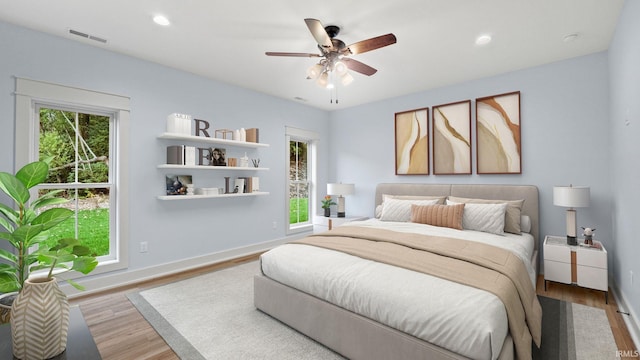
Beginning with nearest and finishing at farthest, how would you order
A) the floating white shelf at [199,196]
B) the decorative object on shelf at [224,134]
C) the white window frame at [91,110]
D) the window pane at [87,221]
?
the white window frame at [91,110]
the window pane at [87,221]
the floating white shelf at [199,196]
the decorative object on shelf at [224,134]

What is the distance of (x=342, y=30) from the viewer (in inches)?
109

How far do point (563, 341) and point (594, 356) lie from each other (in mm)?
183

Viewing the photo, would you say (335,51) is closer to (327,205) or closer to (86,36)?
(86,36)

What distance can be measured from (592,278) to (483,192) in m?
1.46

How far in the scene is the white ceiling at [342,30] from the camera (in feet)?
7.88

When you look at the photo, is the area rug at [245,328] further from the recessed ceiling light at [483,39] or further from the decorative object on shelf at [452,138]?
the recessed ceiling light at [483,39]

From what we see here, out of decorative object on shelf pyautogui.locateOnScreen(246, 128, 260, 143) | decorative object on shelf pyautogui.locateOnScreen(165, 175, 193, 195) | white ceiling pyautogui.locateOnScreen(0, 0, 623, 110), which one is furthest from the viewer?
decorative object on shelf pyautogui.locateOnScreen(246, 128, 260, 143)

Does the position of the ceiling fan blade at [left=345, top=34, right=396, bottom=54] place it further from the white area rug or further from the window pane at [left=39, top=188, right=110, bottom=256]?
the window pane at [left=39, top=188, right=110, bottom=256]

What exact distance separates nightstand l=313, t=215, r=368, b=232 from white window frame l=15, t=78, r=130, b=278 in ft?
10.0

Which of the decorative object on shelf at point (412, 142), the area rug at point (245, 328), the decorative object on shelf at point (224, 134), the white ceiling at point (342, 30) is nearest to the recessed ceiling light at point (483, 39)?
the white ceiling at point (342, 30)

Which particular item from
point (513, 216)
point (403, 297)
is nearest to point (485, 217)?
point (513, 216)

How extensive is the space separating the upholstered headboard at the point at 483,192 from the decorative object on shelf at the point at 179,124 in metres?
3.16

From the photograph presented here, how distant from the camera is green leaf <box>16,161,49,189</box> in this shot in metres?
2.25

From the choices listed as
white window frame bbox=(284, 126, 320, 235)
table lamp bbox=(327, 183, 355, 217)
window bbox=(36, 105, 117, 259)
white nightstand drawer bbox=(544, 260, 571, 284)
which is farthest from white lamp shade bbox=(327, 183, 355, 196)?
window bbox=(36, 105, 117, 259)
